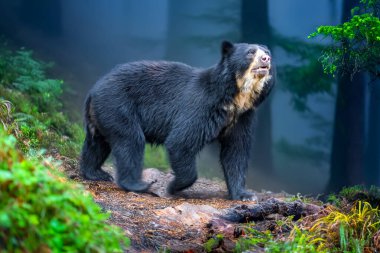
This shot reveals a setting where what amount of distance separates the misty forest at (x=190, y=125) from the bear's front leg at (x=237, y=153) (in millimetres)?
16

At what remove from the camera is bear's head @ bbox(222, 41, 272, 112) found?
6.50 m

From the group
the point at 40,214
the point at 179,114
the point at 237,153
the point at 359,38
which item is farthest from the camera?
the point at 237,153

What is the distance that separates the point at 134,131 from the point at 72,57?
2812 millimetres

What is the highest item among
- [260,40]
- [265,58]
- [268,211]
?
[260,40]

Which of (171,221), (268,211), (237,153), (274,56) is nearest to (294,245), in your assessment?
(268,211)

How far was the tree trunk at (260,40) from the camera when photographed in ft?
29.0

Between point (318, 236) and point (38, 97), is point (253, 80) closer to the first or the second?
point (318, 236)

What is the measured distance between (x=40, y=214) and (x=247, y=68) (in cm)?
447

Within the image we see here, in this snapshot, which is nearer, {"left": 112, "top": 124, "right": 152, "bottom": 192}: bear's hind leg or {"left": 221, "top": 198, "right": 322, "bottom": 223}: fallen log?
{"left": 221, "top": 198, "right": 322, "bottom": 223}: fallen log

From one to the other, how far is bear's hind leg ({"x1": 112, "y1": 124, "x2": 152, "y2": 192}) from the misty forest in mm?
18

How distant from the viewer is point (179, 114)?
698cm

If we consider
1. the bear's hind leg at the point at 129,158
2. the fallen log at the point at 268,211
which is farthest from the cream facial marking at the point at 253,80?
the fallen log at the point at 268,211

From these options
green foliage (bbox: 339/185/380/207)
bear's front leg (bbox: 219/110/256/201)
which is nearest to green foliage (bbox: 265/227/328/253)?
green foliage (bbox: 339/185/380/207)

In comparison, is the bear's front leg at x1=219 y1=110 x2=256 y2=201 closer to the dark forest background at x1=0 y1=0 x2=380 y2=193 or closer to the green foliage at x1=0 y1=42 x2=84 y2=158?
the dark forest background at x1=0 y1=0 x2=380 y2=193
